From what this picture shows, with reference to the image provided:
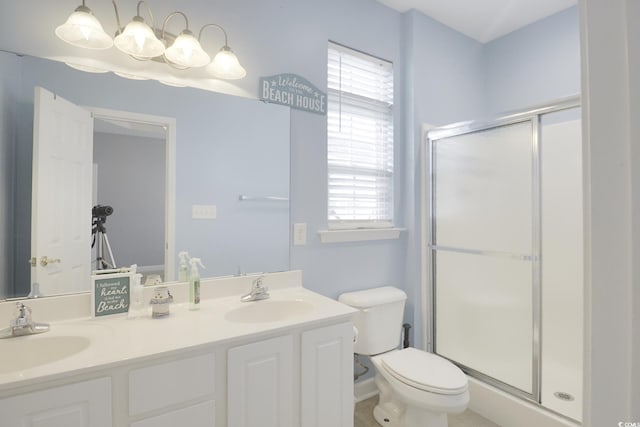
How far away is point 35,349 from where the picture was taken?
3.68ft

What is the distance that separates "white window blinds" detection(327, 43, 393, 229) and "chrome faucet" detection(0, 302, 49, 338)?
4.83ft

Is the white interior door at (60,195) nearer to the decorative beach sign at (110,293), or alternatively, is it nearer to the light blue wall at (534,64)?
the decorative beach sign at (110,293)

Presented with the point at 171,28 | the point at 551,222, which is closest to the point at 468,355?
the point at 551,222

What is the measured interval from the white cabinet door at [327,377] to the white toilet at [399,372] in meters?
0.37

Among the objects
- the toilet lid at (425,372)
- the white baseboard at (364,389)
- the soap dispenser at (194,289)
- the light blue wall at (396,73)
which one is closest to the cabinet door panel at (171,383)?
the soap dispenser at (194,289)

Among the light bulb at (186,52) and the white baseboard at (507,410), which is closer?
the light bulb at (186,52)

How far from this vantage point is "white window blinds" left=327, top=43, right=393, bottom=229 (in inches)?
82.5

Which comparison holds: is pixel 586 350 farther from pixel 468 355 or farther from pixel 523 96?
pixel 523 96

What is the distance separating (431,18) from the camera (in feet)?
7.89

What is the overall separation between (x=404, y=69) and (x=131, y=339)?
7.63ft

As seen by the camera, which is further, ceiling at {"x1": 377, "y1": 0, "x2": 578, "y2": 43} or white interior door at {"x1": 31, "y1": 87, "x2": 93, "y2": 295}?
ceiling at {"x1": 377, "y1": 0, "x2": 578, "y2": 43}

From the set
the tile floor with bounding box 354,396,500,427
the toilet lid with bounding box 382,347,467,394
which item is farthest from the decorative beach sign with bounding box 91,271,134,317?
the tile floor with bounding box 354,396,500,427

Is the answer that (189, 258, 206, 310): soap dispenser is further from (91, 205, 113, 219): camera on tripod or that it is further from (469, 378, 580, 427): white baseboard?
(469, 378, 580, 427): white baseboard

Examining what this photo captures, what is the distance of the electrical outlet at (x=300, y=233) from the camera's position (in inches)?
74.0
